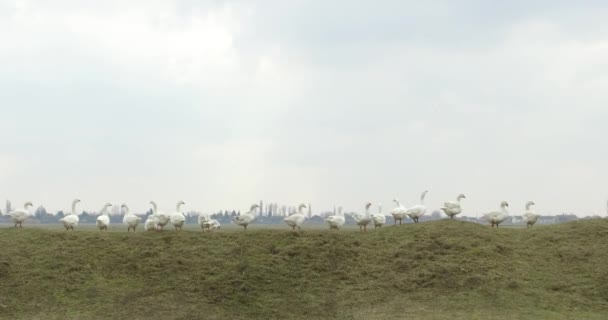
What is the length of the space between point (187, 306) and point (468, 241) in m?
11.1

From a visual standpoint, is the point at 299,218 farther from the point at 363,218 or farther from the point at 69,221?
the point at 69,221

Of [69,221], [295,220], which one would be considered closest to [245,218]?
[295,220]

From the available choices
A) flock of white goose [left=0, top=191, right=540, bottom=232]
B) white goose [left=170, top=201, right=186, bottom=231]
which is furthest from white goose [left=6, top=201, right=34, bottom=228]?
white goose [left=170, top=201, right=186, bottom=231]

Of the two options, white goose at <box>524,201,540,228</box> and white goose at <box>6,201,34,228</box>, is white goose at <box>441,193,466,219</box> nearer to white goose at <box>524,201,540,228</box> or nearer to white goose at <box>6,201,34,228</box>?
white goose at <box>524,201,540,228</box>

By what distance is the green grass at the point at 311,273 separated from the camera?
20.0 meters

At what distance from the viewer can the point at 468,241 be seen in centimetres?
2456

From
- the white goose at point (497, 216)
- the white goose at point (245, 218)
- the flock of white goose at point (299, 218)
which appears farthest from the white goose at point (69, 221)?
the white goose at point (497, 216)

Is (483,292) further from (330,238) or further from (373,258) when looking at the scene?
(330,238)

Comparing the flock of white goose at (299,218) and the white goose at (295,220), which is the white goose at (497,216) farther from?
the white goose at (295,220)

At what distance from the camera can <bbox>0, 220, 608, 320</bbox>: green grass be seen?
20.0 meters

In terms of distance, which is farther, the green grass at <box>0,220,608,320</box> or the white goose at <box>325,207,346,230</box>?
the white goose at <box>325,207,346,230</box>

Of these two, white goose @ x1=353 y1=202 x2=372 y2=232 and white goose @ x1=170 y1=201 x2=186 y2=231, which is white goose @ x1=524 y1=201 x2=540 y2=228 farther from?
white goose @ x1=170 y1=201 x2=186 y2=231

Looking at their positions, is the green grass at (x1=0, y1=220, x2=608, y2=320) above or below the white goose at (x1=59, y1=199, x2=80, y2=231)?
below

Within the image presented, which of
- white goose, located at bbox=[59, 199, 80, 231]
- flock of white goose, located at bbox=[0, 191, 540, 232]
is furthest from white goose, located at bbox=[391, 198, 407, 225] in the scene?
white goose, located at bbox=[59, 199, 80, 231]
